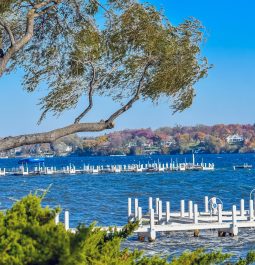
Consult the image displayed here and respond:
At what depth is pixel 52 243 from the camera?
20.5 ft

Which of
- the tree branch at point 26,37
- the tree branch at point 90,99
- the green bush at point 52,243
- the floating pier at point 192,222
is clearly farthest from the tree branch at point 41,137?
the floating pier at point 192,222

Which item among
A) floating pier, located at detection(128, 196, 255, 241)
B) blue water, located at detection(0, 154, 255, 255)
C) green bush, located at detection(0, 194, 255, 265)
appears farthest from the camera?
blue water, located at detection(0, 154, 255, 255)

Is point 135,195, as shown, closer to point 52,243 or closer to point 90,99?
point 90,99

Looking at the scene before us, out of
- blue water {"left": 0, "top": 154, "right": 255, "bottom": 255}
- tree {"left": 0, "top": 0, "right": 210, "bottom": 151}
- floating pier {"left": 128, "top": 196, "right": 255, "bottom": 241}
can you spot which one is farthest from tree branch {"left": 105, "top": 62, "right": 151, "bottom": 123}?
floating pier {"left": 128, "top": 196, "right": 255, "bottom": 241}

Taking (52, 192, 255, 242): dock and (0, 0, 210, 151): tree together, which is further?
(52, 192, 255, 242): dock

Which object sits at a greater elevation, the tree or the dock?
the tree

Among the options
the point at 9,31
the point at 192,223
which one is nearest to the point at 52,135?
the point at 9,31

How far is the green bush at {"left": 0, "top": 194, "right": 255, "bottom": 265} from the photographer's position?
6.26m

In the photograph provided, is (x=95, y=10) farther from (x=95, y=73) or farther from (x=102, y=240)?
(x=102, y=240)

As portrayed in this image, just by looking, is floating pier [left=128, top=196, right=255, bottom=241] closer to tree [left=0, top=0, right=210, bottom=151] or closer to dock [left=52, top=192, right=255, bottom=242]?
dock [left=52, top=192, right=255, bottom=242]

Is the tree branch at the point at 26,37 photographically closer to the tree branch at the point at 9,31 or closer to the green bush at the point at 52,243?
the tree branch at the point at 9,31

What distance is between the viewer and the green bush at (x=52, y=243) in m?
6.26

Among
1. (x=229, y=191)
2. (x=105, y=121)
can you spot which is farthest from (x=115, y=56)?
(x=229, y=191)

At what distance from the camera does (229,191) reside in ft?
281
